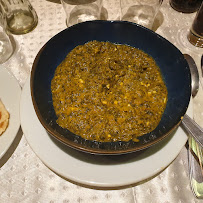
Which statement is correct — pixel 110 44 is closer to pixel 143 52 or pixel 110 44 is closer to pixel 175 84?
pixel 143 52

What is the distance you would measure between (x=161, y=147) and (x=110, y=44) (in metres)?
0.72

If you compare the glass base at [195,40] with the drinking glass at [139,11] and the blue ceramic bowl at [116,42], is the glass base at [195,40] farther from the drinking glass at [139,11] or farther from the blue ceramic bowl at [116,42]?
the blue ceramic bowl at [116,42]

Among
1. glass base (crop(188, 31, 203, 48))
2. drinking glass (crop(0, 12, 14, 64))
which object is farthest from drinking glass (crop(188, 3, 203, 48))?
drinking glass (crop(0, 12, 14, 64))

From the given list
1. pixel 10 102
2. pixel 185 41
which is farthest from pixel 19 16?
pixel 185 41

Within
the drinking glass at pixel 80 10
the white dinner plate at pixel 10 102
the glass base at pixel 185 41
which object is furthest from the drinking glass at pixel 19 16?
the glass base at pixel 185 41

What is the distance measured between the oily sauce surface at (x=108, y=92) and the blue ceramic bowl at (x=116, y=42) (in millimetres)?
36

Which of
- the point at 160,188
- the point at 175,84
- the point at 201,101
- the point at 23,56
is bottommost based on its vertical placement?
the point at 160,188

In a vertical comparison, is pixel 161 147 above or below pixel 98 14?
below

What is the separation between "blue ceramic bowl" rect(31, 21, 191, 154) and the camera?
103 centimetres

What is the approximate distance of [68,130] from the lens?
112 cm

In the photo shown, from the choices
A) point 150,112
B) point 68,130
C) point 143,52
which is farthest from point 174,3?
point 68,130

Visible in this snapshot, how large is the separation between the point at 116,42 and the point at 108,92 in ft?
1.33

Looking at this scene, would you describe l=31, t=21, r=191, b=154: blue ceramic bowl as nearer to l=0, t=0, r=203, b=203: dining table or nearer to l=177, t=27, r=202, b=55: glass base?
l=0, t=0, r=203, b=203: dining table

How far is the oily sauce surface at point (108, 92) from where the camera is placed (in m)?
1.12
